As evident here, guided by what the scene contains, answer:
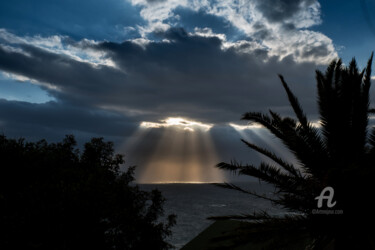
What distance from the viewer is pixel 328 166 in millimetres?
8742

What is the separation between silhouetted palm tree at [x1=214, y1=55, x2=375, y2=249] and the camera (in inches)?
284

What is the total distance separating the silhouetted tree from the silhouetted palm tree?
21.3ft

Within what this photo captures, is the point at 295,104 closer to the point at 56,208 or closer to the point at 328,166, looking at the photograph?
the point at 328,166

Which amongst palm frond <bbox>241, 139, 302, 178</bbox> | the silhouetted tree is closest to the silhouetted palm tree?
palm frond <bbox>241, 139, 302, 178</bbox>

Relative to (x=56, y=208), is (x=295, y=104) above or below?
above

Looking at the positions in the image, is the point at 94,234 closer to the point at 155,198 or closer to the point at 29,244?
the point at 29,244

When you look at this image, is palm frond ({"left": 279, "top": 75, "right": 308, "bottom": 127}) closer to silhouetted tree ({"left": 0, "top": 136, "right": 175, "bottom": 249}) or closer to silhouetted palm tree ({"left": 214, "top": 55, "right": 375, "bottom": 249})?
silhouetted palm tree ({"left": 214, "top": 55, "right": 375, "bottom": 249})

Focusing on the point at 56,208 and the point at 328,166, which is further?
the point at 56,208

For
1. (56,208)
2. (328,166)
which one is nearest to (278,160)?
(328,166)

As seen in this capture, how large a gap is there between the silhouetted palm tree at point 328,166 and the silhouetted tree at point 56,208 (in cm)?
649

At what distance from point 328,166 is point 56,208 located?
1009cm

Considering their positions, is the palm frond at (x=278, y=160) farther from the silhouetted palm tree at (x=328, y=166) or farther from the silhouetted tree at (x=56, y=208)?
the silhouetted tree at (x=56, y=208)

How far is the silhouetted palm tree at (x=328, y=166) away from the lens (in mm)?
7223

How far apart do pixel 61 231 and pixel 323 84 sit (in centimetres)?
1083
